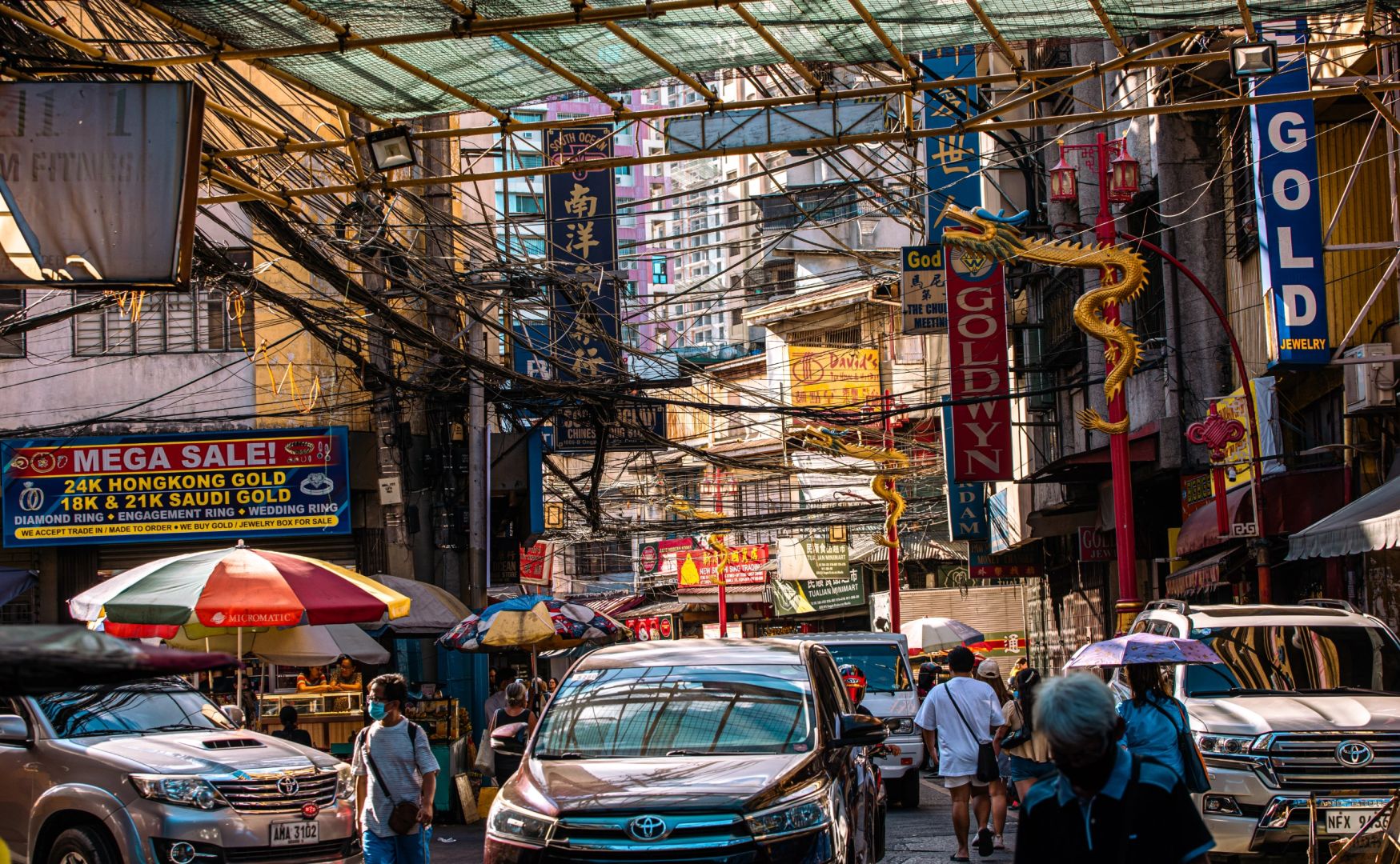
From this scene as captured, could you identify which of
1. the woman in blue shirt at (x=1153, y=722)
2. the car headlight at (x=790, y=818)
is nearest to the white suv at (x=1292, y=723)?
the woman in blue shirt at (x=1153, y=722)

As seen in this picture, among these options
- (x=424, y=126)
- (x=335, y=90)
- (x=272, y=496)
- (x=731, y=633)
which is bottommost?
(x=731, y=633)

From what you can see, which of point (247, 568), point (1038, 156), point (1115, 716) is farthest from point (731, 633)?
point (1115, 716)

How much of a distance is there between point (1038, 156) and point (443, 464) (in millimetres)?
13771

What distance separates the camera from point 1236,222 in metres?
21.8

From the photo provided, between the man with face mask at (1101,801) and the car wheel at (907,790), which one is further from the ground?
the man with face mask at (1101,801)

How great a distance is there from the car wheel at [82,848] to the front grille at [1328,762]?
803 cm

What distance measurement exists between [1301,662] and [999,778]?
278cm

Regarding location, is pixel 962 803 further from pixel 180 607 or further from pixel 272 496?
pixel 272 496

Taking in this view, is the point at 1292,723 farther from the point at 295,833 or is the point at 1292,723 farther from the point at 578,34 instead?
the point at 578,34

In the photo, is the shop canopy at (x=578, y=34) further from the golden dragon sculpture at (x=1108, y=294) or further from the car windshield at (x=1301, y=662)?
the golden dragon sculpture at (x=1108, y=294)

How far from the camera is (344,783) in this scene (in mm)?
12273

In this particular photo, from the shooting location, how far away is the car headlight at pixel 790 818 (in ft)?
26.9

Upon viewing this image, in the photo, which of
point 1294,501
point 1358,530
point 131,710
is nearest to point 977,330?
point 1294,501

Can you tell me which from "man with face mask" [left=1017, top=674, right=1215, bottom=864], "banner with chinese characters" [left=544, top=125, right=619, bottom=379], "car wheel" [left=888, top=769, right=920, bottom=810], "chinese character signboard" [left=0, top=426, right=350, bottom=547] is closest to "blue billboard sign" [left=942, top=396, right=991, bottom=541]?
"banner with chinese characters" [left=544, top=125, right=619, bottom=379]
